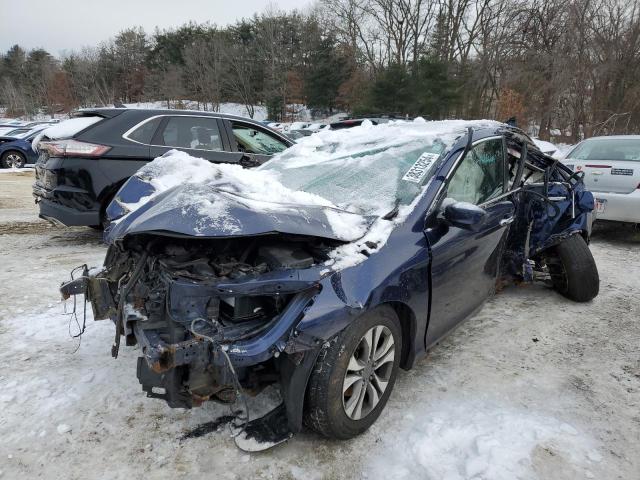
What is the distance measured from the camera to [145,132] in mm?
5445

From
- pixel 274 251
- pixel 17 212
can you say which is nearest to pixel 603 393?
pixel 274 251

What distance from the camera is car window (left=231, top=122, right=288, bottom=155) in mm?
6125

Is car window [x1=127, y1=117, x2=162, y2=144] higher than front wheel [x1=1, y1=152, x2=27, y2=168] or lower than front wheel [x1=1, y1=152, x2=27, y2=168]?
higher

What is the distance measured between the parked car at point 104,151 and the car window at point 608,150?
498 cm

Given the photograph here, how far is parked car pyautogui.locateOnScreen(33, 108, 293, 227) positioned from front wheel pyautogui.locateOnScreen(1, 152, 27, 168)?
11.9 m

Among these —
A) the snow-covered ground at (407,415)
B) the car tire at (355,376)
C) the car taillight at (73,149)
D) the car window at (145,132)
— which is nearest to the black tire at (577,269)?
the snow-covered ground at (407,415)

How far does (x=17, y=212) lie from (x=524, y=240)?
8.29m

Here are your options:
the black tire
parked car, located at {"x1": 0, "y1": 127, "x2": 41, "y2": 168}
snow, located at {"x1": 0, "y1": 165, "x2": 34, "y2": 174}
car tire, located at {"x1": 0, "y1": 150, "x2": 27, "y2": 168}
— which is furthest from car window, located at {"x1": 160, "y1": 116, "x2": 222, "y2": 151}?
car tire, located at {"x1": 0, "y1": 150, "x2": 27, "y2": 168}

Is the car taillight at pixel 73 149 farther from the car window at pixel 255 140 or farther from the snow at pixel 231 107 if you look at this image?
the snow at pixel 231 107

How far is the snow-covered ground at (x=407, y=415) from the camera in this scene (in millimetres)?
2148

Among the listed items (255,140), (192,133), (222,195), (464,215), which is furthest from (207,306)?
(255,140)

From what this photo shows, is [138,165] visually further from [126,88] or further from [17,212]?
[126,88]

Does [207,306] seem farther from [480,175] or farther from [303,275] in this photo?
[480,175]

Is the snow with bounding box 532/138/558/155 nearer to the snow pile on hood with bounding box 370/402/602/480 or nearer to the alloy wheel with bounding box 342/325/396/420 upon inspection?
the snow pile on hood with bounding box 370/402/602/480
